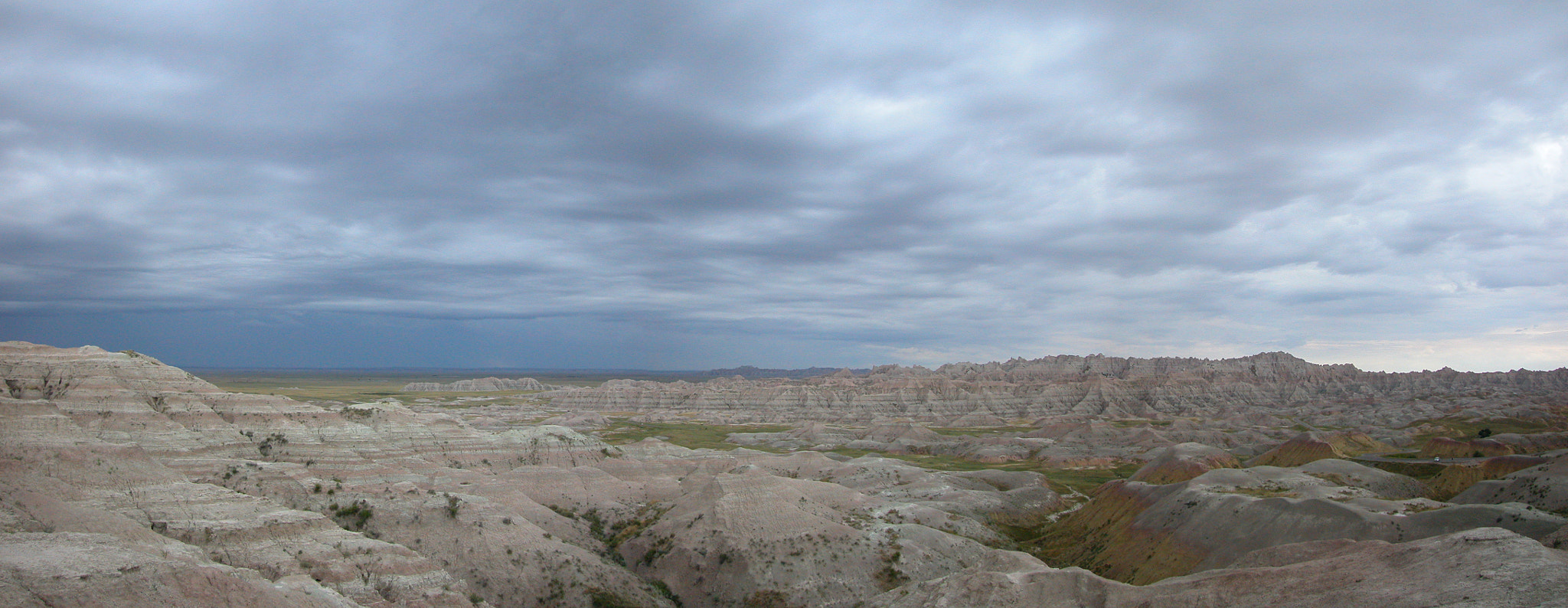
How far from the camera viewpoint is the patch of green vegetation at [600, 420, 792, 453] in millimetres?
124000

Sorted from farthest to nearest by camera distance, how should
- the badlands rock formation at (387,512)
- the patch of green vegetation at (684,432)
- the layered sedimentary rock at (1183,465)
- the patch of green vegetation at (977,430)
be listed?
1. the patch of green vegetation at (977,430)
2. the patch of green vegetation at (684,432)
3. the layered sedimentary rock at (1183,465)
4. the badlands rock formation at (387,512)

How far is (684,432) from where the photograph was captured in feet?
484

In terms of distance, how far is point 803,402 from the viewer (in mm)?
189250

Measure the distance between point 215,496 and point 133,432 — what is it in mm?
16673

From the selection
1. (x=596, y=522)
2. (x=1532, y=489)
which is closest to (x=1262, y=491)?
(x=1532, y=489)

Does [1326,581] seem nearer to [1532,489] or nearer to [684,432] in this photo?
[1532,489]

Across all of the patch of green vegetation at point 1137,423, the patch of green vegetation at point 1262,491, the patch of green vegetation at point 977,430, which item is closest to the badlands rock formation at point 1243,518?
the patch of green vegetation at point 1262,491

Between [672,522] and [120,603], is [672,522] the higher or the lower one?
the lower one


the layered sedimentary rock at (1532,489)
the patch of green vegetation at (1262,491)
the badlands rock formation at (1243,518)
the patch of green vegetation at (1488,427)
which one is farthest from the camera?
the patch of green vegetation at (1488,427)

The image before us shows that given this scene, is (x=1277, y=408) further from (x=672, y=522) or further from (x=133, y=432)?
(x=133, y=432)

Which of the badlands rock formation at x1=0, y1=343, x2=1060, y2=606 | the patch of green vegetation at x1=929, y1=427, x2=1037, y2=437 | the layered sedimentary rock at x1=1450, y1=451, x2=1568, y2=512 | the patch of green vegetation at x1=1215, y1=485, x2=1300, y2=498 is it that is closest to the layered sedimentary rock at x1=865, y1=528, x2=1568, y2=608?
the badlands rock formation at x1=0, y1=343, x2=1060, y2=606

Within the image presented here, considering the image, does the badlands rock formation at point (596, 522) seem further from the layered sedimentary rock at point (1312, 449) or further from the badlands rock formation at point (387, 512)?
the layered sedimentary rock at point (1312, 449)

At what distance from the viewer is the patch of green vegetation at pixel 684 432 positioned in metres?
124

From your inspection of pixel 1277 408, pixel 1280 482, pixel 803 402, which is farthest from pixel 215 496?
pixel 1277 408
